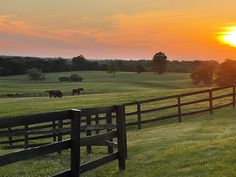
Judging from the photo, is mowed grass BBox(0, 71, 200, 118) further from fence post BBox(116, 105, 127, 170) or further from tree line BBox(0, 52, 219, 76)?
fence post BBox(116, 105, 127, 170)

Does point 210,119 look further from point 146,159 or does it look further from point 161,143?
point 146,159

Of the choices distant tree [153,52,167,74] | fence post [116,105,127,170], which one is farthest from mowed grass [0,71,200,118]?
fence post [116,105,127,170]

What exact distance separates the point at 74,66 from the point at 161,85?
6811 cm

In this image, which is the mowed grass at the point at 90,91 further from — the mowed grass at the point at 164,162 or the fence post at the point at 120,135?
the fence post at the point at 120,135

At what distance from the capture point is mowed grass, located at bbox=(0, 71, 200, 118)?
45191 millimetres

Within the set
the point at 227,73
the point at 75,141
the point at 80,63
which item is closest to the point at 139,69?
the point at 80,63

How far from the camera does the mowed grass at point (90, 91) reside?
4519cm

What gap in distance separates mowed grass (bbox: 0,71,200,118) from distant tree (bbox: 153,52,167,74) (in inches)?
664

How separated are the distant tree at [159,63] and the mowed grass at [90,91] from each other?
16873 mm

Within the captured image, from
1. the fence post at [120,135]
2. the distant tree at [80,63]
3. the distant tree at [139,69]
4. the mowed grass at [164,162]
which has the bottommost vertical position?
the mowed grass at [164,162]

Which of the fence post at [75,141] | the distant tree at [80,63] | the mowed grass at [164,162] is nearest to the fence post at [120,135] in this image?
the mowed grass at [164,162]

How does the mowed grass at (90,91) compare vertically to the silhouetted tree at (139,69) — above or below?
below

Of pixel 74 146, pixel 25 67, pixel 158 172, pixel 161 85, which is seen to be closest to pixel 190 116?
pixel 158 172

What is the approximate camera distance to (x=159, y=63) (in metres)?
174
